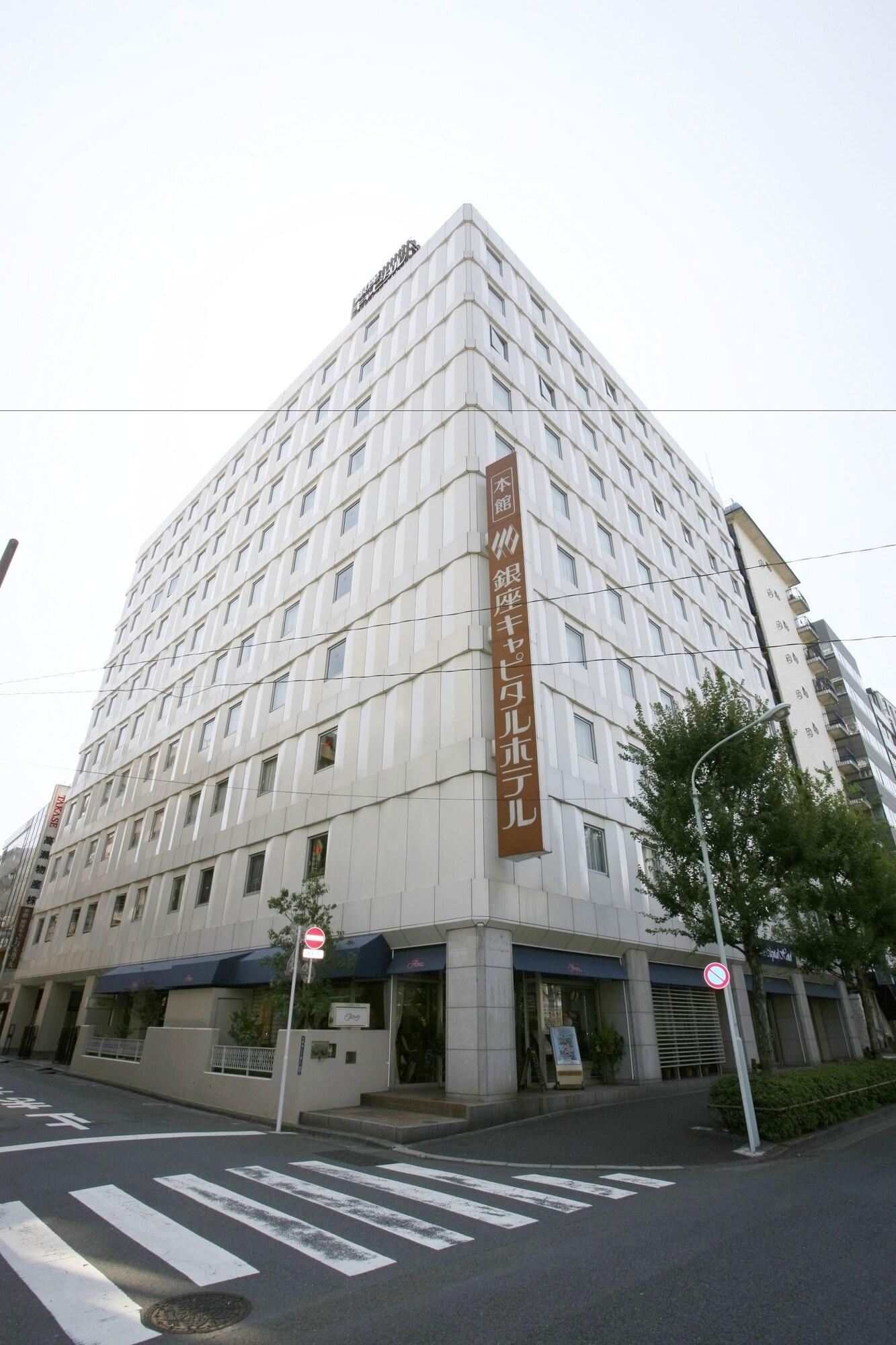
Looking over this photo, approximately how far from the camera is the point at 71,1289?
5.28m

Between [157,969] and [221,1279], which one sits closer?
[221,1279]

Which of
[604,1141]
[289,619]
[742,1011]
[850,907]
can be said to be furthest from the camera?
[289,619]

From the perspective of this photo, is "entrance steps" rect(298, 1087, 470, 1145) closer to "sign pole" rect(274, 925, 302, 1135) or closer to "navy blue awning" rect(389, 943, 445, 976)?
"sign pole" rect(274, 925, 302, 1135)

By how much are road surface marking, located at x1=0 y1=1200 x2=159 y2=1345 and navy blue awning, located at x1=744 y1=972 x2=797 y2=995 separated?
27.2m

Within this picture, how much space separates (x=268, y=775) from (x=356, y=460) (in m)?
13.2

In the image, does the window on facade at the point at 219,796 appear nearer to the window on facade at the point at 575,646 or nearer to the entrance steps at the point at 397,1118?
the entrance steps at the point at 397,1118

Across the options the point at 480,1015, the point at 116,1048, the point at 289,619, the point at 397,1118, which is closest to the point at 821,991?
the point at 480,1015

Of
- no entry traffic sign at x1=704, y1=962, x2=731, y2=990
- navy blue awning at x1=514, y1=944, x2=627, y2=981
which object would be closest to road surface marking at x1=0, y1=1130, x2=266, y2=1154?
navy blue awning at x1=514, y1=944, x2=627, y2=981

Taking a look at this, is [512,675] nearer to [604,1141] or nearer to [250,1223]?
[604,1141]

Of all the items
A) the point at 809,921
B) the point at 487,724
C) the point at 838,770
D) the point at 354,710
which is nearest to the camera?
the point at 487,724

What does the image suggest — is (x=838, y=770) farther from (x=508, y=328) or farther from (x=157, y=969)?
(x=157, y=969)

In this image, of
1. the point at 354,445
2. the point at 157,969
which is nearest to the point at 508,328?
the point at 354,445

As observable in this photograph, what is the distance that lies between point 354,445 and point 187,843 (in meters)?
18.0

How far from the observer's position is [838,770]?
4941cm
